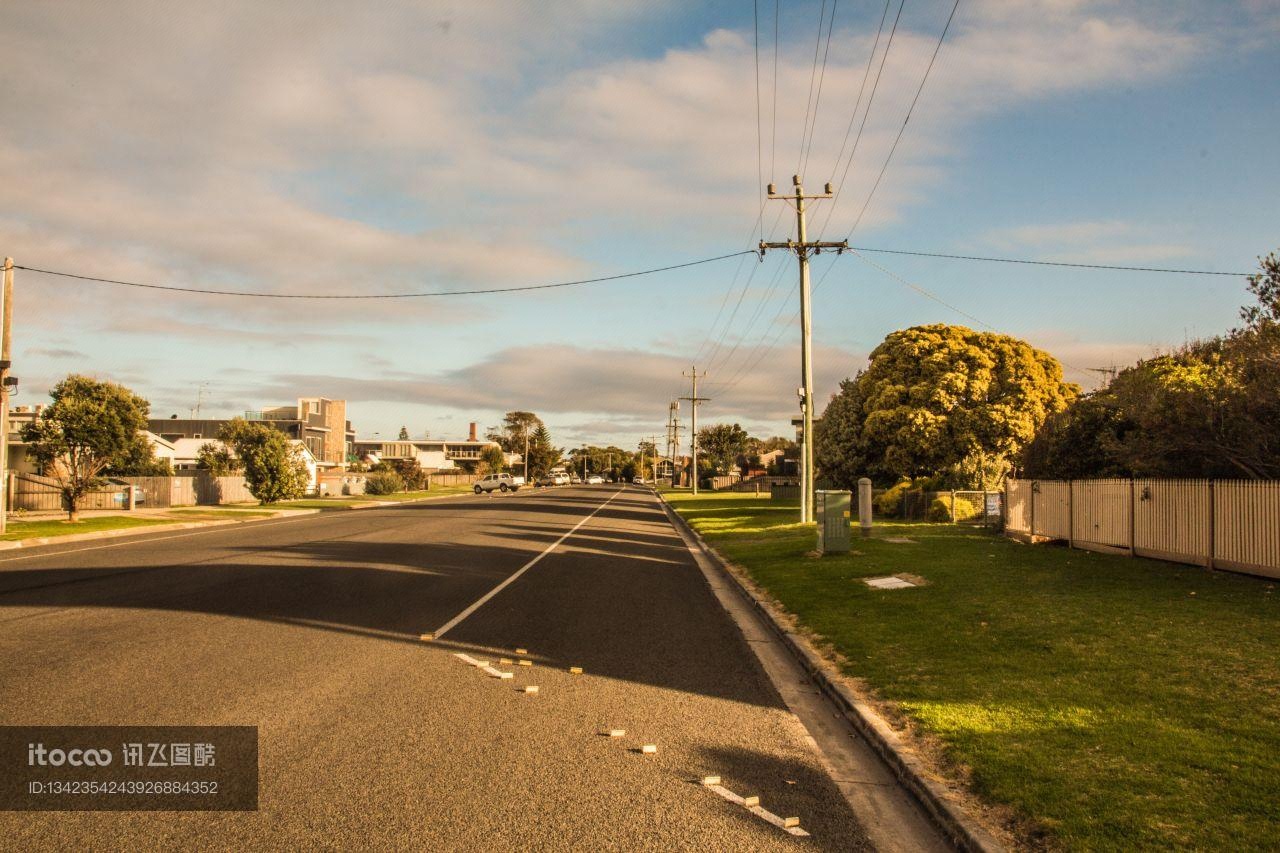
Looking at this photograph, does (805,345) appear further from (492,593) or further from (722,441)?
(722,441)

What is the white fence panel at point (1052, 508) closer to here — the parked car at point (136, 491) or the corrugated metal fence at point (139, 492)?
the corrugated metal fence at point (139, 492)

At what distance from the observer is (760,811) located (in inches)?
195

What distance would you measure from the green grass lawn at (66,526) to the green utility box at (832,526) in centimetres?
2046

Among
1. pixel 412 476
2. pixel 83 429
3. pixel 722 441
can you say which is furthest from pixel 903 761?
pixel 722 441

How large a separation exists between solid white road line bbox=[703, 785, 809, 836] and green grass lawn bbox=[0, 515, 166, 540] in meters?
24.8

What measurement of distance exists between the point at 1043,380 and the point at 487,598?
93.9 feet

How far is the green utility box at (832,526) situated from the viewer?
18.8m

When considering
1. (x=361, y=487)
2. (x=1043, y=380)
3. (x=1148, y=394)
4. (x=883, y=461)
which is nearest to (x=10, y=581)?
(x=1148, y=394)

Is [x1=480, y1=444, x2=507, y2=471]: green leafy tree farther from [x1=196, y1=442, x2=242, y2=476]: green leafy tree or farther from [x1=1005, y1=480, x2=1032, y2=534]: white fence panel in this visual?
[x1=1005, y1=480, x2=1032, y2=534]: white fence panel

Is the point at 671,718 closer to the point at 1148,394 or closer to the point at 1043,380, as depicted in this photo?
the point at 1148,394

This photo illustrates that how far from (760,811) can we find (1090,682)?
13.2ft

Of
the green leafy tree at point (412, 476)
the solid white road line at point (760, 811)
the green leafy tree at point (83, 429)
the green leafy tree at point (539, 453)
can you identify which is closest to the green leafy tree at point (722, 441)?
the green leafy tree at point (539, 453)

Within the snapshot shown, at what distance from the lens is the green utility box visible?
61.8 feet

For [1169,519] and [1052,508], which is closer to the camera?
[1169,519]
